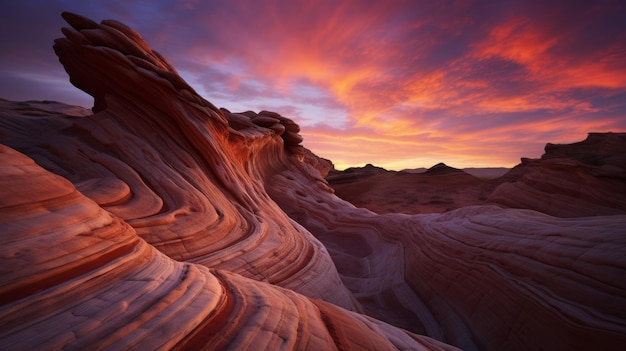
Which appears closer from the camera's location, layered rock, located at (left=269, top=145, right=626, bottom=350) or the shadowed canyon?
the shadowed canyon

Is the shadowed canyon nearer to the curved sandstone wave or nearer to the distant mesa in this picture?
the curved sandstone wave

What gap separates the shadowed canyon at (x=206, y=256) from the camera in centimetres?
172

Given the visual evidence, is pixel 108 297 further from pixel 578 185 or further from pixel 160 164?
pixel 578 185

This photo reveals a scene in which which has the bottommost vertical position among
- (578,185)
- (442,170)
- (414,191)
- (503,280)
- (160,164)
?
(503,280)

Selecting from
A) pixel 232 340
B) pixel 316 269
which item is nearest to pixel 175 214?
pixel 316 269

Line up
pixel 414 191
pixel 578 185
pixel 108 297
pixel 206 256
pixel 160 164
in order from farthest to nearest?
pixel 414 191 → pixel 578 185 → pixel 160 164 → pixel 206 256 → pixel 108 297

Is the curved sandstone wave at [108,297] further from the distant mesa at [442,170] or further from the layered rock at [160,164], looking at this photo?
the distant mesa at [442,170]

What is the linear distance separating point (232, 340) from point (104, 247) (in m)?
1.18

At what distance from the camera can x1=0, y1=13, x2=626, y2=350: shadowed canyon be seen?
5.64ft

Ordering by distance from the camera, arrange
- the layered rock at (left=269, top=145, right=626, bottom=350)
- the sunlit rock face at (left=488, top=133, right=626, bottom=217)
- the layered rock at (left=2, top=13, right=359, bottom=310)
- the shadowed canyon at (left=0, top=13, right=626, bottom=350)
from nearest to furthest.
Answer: the shadowed canyon at (left=0, top=13, right=626, bottom=350)
the layered rock at (left=269, top=145, right=626, bottom=350)
the layered rock at (left=2, top=13, right=359, bottom=310)
the sunlit rock face at (left=488, top=133, right=626, bottom=217)

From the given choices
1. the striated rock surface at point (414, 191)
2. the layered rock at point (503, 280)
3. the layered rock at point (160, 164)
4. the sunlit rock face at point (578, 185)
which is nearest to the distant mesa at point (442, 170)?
the striated rock surface at point (414, 191)

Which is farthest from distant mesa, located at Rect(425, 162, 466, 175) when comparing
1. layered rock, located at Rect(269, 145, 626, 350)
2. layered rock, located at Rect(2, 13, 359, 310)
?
layered rock, located at Rect(2, 13, 359, 310)

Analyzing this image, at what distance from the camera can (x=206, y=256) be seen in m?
4.10

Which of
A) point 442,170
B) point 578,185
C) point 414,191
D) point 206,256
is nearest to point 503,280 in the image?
point 206,256
